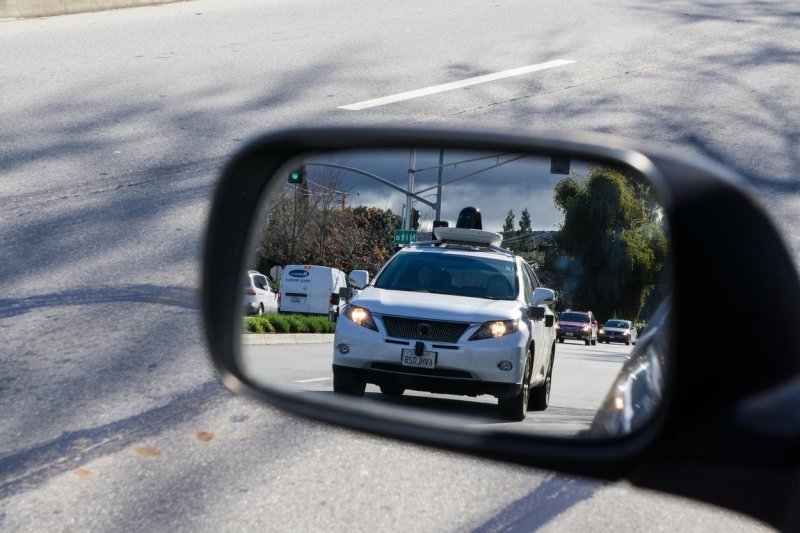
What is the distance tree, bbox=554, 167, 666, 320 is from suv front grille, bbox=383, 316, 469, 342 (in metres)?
0.48

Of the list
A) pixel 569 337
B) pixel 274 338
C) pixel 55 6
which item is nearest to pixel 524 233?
pixel 569 337

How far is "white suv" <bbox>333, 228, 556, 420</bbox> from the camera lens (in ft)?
7.45

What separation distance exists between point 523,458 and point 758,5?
913 inches

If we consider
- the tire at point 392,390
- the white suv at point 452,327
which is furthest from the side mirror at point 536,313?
the tire at point 392,390

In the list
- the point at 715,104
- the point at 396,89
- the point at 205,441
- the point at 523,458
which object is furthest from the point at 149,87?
the point at 523,458

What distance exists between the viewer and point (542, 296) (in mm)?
2150

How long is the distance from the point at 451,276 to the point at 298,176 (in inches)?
21.5

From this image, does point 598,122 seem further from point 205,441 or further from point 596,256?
point 596,256

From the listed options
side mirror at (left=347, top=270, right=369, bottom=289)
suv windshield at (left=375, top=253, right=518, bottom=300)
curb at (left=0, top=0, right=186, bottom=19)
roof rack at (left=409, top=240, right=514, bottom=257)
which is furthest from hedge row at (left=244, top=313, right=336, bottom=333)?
curb at (left=0, top=0, right=186, bottom=19)

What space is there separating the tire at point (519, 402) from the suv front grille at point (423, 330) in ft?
0.61

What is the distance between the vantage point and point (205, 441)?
5.91 metres

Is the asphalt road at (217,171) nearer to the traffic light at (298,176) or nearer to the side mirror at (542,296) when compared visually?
the side mirror at (542,296)

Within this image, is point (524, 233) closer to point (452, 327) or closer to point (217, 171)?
point (452, 327)

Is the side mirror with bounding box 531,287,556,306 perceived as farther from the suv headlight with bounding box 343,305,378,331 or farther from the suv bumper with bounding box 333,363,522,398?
the suv headlight with bounding box 343,305,378,331
